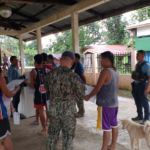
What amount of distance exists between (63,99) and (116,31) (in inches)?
783

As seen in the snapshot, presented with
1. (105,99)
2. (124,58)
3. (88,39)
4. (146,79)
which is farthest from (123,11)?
(88,39)

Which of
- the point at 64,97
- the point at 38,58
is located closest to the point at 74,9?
the point at 38,58

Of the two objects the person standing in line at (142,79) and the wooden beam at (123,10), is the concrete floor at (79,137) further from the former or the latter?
the wooden beam at (123,10)

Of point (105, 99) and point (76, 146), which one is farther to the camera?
point (76, 146)

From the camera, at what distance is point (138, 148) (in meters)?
2.73

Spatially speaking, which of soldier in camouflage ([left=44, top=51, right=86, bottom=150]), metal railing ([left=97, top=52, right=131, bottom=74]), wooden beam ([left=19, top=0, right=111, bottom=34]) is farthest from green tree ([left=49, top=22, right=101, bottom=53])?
soldier in camouflage ([left=44, top=51, right=86, bottom=150])

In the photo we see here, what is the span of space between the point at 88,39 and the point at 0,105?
1978 cm

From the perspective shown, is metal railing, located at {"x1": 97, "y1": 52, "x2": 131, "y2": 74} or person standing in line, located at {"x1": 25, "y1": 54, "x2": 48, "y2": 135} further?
metal railing, located at {"x1": 97, "y1": 52, "x2": 131, "y2": 74}

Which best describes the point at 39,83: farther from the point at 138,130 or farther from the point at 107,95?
the point at 138,130

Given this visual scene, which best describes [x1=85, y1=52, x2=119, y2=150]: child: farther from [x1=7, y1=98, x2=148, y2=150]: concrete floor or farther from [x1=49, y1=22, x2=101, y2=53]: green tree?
[x1=49, y1=22, x2=101, y2=53]: green tree

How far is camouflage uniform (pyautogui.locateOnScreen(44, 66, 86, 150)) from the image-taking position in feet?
6.77

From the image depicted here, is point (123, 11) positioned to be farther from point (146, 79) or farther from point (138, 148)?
point (138, 148)

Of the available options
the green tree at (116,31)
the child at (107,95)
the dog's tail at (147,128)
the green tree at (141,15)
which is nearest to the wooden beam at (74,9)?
the child at (107,95)

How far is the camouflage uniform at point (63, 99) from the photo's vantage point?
81.2 inches
